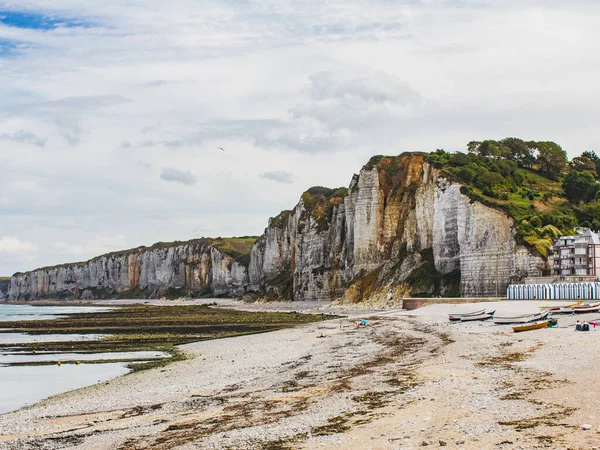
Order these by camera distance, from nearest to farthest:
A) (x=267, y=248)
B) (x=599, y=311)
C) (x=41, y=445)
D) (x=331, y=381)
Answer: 1. (x=41, y=445)
2. (x=331, y=381)
3. (x=599, y=311)
4. (x=267, y=248)

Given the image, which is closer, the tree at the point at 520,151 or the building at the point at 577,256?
the building at the point at 577,256

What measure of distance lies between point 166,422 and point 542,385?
8.72 m

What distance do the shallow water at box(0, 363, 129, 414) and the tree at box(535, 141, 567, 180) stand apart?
290 ft

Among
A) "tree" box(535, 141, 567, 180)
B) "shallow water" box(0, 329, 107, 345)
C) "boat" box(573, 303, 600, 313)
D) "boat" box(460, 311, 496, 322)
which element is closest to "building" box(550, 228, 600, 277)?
"boat" box(573, 303, 600, 313)

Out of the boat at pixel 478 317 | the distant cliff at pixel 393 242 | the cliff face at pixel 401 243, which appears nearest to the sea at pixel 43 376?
the boat at pixel 478 317

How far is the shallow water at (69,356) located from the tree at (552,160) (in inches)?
3279

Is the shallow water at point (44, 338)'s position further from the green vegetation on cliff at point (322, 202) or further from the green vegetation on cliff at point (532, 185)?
the green vegetation on cliff at point (322, 202)

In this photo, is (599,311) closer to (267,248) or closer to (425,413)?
(425,413)

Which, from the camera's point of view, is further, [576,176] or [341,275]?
[341,275]

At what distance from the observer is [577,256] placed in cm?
6256

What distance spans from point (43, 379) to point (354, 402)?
52.8ft

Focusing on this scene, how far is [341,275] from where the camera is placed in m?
106

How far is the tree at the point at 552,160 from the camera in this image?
10644 centimetres

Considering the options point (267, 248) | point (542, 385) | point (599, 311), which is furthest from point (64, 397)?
point (267, 248)
